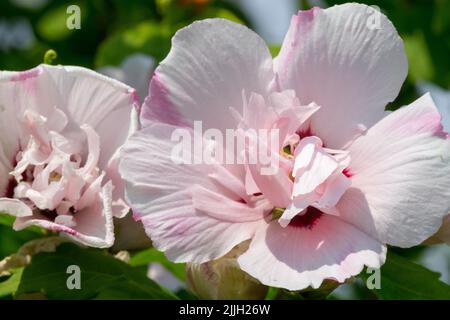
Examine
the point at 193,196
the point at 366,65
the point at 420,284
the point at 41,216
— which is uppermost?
the point at 366,65

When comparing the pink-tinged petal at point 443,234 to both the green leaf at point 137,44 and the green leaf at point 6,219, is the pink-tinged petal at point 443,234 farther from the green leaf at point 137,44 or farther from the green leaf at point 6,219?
the green leaf at point 137,44

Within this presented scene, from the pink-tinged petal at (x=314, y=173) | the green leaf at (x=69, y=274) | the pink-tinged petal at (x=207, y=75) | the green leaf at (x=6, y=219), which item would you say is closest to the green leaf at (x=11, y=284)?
the green leaf at (x=69, y=274)

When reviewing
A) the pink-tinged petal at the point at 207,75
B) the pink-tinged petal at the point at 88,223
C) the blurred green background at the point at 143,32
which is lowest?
the blurred green background at the point at 143,32

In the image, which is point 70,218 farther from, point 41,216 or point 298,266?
point 298,266

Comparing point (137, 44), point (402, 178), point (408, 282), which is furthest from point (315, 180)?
point (137, 44)

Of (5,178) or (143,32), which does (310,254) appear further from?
(143,32)

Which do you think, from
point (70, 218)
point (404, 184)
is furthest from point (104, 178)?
point (404, 184)
